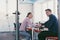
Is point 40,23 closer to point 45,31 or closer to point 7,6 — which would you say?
point 45,31

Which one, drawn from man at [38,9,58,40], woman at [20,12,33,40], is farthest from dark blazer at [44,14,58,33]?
woman at [20,12,33,40]

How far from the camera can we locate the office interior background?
4.26 meters

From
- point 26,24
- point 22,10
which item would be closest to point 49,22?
point 26,24

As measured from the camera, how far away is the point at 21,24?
14.3ft

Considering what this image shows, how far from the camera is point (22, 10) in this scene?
4309mm

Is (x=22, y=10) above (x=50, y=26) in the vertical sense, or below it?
above

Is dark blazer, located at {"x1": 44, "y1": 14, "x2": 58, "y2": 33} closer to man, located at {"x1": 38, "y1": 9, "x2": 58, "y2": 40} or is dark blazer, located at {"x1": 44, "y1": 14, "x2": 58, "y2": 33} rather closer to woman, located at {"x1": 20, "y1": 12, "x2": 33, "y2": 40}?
man, located at {"x1": 38, "y1": 9, "x2": 58, "y2": 40}

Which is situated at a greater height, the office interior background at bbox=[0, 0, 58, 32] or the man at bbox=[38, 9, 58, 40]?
→ the office interior background at bbox=[0, 0, 58, 32]

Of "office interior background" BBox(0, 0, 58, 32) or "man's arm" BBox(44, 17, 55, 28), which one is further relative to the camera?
"man's arm" BBox(44, 17, 55, 28)

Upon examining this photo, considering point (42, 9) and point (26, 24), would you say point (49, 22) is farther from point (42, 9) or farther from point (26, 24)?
point (26, 24)

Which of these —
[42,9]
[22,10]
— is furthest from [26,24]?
[42,9]

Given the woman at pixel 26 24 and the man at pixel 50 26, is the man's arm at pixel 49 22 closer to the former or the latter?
the man at pixel 50 26

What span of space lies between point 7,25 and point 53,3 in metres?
1.17

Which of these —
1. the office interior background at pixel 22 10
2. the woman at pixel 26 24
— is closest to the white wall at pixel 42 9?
the office interior background at pixel 22 10
